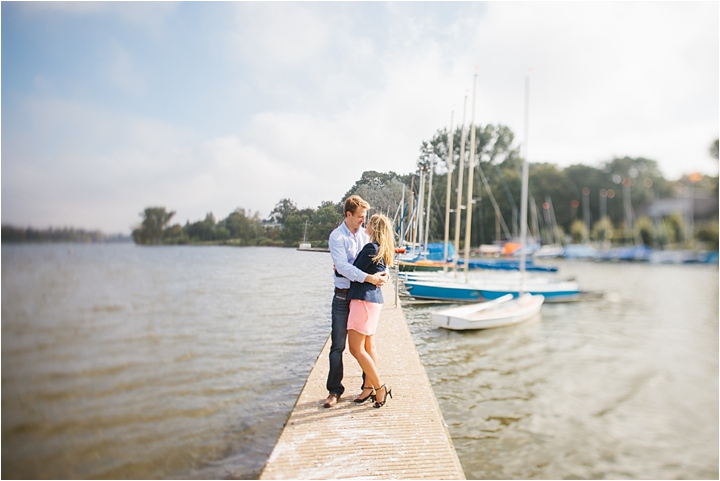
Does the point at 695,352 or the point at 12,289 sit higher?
the point at 12,289

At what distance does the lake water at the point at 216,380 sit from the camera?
333cm

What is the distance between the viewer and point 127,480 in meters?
5.41

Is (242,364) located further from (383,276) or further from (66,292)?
(383,276)

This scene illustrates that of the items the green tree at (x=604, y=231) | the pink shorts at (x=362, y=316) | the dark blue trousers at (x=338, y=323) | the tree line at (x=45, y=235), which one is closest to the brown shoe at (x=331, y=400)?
the dark blue trousers at (x=338, y=323)

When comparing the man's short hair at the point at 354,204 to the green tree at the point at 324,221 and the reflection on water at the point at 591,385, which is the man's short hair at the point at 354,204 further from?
the reflection on water at the point at 591,385

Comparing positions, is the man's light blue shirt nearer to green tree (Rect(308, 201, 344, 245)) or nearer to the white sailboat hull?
green tree (Rect(308, 201, 344, 245))

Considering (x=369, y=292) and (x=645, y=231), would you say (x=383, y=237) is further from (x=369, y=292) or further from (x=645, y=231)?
(x=645, y=231)

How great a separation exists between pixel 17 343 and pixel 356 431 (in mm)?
2485

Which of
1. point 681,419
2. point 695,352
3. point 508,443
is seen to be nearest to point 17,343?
point 508,443

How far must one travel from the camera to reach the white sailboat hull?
24.8 ft

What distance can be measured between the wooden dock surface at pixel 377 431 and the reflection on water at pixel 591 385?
38 centimetres

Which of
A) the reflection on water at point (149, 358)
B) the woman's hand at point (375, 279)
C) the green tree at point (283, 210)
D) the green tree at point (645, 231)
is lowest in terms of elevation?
the reflection on water at point (149, 358)

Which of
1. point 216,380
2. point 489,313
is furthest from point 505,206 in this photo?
point 216,380

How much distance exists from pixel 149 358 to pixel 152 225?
23.5 ft
